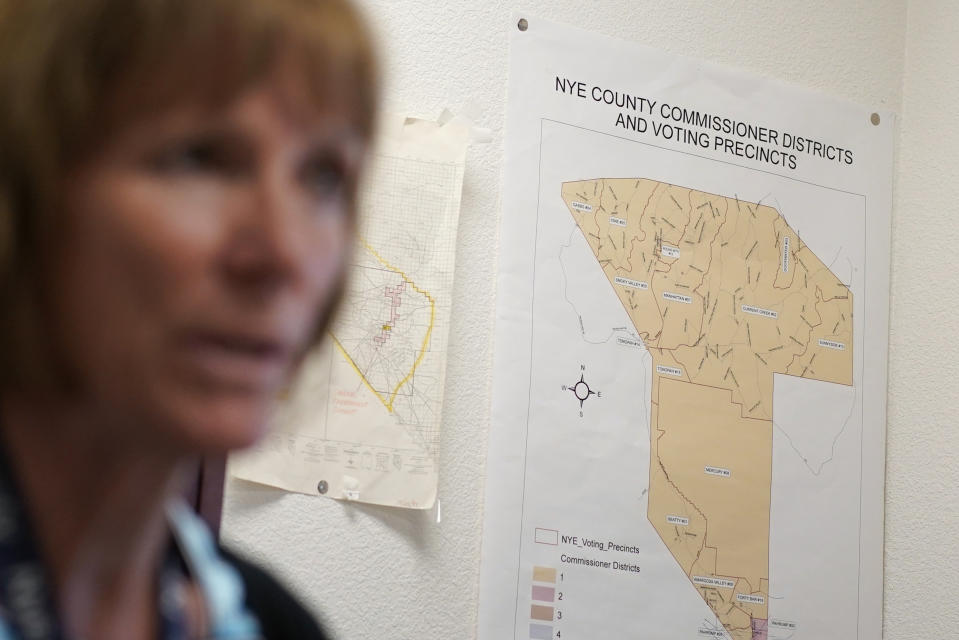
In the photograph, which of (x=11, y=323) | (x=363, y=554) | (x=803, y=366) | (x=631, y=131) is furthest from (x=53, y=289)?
(x=803, y=366)

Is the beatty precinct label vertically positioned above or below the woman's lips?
above

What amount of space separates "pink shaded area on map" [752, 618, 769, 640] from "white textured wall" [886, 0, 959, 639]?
269 mm

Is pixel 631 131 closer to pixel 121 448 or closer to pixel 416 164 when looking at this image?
pixel 416 164

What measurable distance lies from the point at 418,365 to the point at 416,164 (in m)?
0.28

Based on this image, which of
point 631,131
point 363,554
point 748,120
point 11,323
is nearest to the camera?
point 11,323

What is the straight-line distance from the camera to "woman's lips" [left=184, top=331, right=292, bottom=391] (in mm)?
301

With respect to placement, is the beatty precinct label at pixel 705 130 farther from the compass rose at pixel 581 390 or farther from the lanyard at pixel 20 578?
the lanyard at pixel 20 578

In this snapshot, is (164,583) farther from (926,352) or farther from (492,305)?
(926,352)

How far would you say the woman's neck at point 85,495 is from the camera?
0.33 meters

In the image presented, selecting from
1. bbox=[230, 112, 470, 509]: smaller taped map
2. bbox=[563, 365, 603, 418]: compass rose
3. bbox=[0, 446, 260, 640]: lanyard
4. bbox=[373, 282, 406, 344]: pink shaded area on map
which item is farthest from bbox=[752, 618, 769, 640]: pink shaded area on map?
bbox=[0, 446, 260, 640]: lanyard

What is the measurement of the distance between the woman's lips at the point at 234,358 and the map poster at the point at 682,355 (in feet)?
3.85

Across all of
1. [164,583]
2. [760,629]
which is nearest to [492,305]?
[760,629]

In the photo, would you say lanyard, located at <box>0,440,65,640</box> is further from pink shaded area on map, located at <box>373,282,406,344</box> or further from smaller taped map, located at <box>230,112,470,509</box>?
pink shaded area on map, located at <box>373,282,406,344</box>

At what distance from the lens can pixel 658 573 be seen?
1.57 metres
